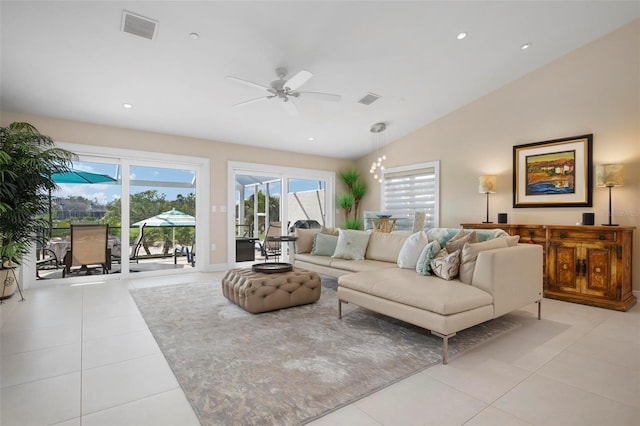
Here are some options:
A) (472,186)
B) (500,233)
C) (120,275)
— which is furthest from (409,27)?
(120,275)

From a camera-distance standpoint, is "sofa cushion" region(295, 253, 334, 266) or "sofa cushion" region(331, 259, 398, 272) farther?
"sofa cushion" region(295, 253, 334, 266)

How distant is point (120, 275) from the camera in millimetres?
5512

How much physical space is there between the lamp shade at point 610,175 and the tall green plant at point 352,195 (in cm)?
454

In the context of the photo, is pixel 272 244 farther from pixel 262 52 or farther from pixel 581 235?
pixel 581 235

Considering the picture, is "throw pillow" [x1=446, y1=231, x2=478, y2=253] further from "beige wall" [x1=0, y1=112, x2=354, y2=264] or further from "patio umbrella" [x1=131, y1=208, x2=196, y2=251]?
"patio umbrella" [x1=131, y1=208, x2=196, y2=251]

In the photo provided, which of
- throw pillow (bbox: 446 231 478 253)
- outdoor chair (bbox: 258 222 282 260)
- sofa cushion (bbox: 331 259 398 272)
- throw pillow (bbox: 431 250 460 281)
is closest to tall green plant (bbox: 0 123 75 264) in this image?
sofa cushion (bbox: 331 259 398 272)

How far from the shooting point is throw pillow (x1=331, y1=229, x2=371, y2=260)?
188 inches

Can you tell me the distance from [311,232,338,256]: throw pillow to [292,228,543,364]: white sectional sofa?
1620 mm

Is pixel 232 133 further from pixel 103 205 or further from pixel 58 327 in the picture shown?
pixel 58 327

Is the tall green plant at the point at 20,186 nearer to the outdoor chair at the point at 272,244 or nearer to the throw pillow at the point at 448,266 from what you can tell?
the outdoor chair at the point at 272,244

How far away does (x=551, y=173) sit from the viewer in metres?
4.79

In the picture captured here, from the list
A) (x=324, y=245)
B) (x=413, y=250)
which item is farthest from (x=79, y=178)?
(x=413, y=250)

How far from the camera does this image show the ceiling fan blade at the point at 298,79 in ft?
10.8

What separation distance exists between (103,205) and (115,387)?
13.8ft
